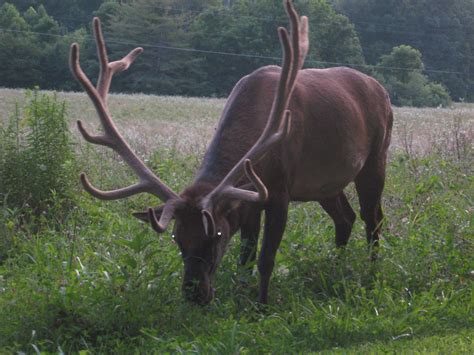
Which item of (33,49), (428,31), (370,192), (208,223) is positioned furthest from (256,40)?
(208,223)

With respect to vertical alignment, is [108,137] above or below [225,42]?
above

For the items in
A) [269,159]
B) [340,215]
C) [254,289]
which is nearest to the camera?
[269,159]

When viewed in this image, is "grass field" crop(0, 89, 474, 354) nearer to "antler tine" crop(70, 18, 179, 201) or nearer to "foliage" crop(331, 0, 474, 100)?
"antler tine" crop(70, 18, 179, 201)

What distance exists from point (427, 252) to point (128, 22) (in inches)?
2002

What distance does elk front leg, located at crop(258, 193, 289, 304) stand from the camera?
22.7 ft

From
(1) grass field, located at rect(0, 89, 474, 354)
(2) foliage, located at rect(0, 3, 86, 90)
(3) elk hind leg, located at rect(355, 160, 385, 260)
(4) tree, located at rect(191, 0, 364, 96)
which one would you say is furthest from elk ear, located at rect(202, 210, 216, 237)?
(4) tree, located at rect(191, 0, 364, 96)

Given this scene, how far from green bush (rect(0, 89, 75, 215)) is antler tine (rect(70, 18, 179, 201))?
2225mm

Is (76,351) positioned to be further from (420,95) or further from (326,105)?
(420,95)

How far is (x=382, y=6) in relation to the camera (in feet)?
207

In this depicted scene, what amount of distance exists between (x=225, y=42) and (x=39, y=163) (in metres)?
47.5

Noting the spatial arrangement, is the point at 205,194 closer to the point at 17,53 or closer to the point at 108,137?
the point at 108,137

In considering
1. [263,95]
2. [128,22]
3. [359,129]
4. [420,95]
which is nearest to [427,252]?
[359,129]

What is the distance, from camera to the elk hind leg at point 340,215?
27.4 feet

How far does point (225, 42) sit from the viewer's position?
55.8m
